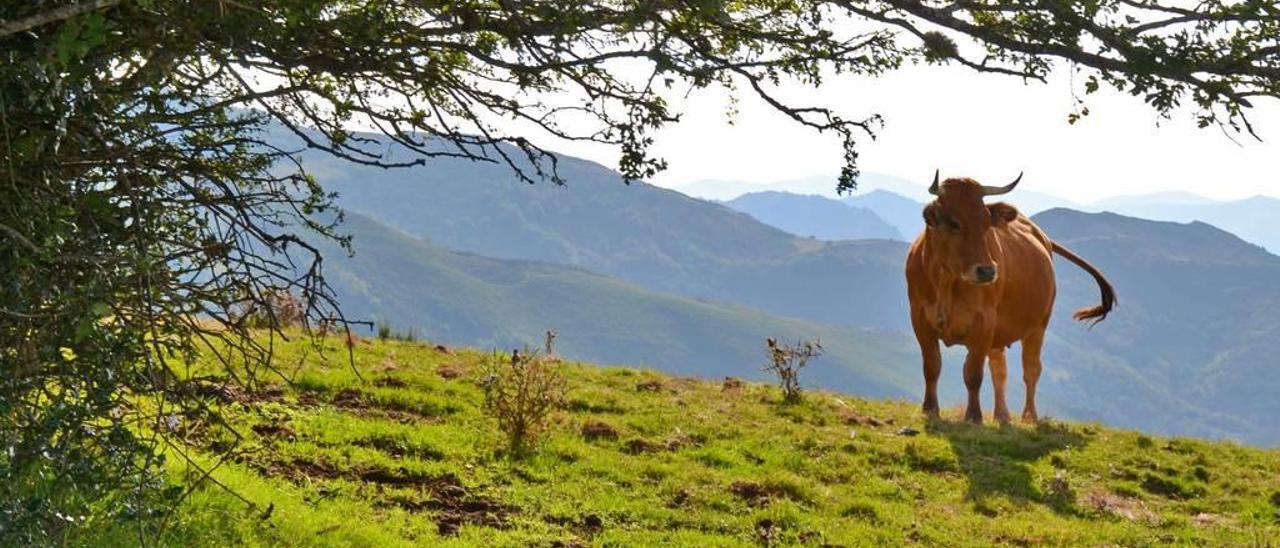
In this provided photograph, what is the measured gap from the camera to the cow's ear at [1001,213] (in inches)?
725

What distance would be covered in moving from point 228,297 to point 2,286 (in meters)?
1.55

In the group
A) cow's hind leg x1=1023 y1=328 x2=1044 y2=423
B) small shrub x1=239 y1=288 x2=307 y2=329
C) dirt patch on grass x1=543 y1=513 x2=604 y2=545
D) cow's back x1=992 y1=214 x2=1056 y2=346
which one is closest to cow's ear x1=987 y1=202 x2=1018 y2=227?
cow's back x1=992 y1=214 x2=1056 y2=346

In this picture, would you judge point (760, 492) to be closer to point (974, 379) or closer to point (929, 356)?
point (974, 379)

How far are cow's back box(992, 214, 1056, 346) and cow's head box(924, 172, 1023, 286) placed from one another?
5.17 ft

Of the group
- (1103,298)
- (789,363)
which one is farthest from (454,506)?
(1103,298)

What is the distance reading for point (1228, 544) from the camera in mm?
12641

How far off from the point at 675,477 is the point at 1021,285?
943 centimetres

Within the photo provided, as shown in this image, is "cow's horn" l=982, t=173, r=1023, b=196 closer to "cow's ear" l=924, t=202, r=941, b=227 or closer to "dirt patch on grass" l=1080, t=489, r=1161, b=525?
"cow's ear" l=924, t=202, r=941, b=227

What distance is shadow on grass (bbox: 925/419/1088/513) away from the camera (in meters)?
14.1

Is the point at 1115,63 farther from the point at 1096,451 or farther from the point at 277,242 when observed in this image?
the point at 1096,451

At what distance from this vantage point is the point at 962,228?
1748 cm

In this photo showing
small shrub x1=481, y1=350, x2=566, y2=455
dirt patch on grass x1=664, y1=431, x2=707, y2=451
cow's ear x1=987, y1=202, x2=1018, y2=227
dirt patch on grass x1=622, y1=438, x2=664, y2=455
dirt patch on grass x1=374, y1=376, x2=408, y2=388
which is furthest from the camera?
cow's ear x1=987, y1=202, x2=1018, y2=227

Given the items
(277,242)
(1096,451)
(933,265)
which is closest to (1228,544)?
(1096,451)

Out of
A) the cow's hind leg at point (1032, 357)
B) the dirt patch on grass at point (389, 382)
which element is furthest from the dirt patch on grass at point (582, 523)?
the cow's hind leg at point (1032, 357)
